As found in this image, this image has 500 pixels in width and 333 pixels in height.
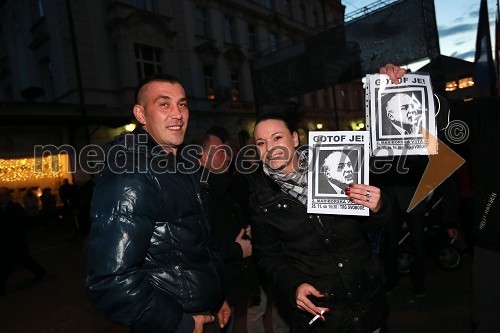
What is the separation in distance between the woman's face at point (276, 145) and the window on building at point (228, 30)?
21.0 m

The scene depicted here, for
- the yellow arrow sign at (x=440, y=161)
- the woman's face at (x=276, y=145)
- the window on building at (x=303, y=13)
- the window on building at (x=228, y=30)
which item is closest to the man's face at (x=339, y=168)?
the woman's face at (x=276, y=145)

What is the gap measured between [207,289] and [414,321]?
2.97 m

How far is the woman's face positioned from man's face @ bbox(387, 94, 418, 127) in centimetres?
65

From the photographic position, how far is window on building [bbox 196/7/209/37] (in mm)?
19703

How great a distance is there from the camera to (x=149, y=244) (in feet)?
5.24

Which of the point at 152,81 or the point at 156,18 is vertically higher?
the point at 156,18

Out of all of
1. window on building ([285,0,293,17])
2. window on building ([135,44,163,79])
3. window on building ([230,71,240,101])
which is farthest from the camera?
window on building ([285,0,293,17])

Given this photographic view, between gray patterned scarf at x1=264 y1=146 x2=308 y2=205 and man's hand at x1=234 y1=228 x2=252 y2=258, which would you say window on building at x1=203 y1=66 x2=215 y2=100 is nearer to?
man's hand at x1=234 y1=228 x2=252 y2=258

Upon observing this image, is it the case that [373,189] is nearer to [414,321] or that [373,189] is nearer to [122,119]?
[414,321]

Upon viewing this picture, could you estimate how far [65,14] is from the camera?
1406cm

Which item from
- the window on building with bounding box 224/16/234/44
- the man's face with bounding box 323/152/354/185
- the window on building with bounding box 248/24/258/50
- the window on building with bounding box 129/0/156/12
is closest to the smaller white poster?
the man's face with bounding box 323/152/354/185

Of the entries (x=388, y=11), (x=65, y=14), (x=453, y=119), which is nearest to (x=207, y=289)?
(x=453, y=119)

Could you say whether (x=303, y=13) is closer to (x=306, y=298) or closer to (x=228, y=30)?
(x=228, y=30)

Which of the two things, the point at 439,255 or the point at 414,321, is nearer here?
the point at 414,321
